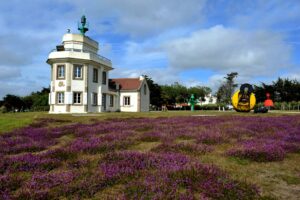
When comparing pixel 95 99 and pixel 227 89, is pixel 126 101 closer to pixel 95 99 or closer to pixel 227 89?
pixel 95 99

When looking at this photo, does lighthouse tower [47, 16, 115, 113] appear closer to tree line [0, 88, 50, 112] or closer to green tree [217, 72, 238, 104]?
tree line [0, 88, 50, 112]

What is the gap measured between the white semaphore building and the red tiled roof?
5994 millimetres

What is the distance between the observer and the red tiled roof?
63.4 m

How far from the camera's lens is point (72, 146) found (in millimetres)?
10031

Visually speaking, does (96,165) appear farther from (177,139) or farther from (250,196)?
(177,139)

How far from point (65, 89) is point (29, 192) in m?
43.4

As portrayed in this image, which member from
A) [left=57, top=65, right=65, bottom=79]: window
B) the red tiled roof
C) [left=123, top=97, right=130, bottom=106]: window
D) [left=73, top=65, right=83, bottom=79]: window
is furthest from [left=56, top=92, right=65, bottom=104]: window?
the red tiled roof

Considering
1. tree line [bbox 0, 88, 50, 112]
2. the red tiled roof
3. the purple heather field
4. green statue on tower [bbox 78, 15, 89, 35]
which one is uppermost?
green statue on tower [bbox 78, 15, 89, 35]

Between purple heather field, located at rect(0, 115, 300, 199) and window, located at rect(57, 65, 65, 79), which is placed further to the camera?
window, located at rect(57, 65, 65, 79)

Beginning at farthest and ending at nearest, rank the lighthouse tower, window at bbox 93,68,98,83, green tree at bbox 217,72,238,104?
1. green tree at bbox 217,72,238,104
2. window at bbox 93,68,98,83
3. the lighthouse tower

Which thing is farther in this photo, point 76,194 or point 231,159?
point 231,159

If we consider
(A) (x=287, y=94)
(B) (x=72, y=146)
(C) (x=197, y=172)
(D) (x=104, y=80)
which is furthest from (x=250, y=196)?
(A) (x=287, y=94)

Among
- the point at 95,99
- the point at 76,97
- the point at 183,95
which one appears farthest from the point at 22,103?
the point at 183,95

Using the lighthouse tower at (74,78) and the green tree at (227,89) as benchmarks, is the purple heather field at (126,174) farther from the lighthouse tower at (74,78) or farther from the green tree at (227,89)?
the green tree at (227,89)
